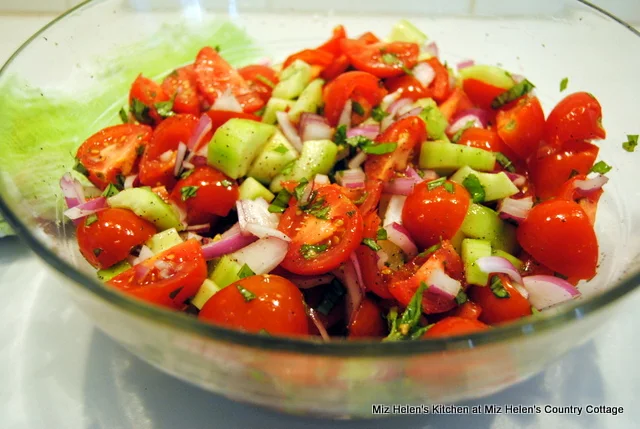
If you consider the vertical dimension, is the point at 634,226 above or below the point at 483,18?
below

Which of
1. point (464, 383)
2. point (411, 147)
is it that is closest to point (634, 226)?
point (411, 147)

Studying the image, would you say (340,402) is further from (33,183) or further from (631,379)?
(33,183)

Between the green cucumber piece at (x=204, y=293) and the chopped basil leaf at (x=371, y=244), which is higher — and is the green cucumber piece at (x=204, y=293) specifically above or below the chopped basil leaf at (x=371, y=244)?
below

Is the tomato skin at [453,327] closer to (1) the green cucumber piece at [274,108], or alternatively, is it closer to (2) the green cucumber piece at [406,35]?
(1) the green cucumber piece at [274,108]

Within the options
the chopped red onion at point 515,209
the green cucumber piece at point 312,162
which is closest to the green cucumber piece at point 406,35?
the green cucumber piece at point 312,162

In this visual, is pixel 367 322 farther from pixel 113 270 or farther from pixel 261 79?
pixel 261 79

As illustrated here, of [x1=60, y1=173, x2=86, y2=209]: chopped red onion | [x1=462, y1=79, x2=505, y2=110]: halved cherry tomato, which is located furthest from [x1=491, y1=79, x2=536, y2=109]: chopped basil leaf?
[x1=60, y1=173, x2=86, y2=209]: chopped red onion
